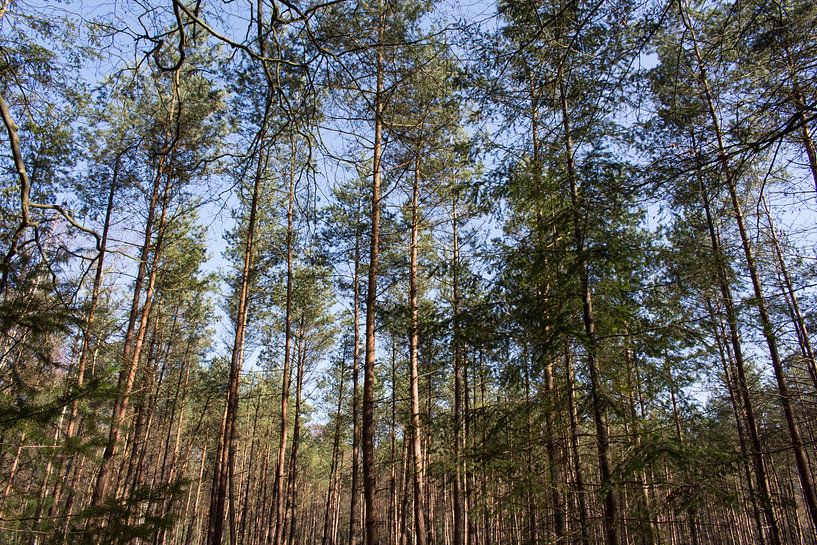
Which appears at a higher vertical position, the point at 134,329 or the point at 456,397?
the point at 134,329

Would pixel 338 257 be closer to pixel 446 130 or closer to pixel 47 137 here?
pixel 446 130

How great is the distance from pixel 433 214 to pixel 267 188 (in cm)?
487

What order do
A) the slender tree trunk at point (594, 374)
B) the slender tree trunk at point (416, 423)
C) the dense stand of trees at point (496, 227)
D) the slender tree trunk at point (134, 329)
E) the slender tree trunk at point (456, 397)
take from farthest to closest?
1. the slender tree trunk at point (416, 423)
2. the slender tree trunk at point (456, 397)
3. the slender tree trunk at point (134, 329)
4. the slender tree trunk at point (594, 374)
5. the dense stand of trees at point (496, 227)

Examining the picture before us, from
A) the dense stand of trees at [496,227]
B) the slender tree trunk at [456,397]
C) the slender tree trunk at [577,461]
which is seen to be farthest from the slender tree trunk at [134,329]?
the slender tree trunk at [577,461]

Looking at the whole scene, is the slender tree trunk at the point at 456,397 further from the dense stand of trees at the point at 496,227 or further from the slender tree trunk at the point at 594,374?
the slender tree trunk at the point at 594,374

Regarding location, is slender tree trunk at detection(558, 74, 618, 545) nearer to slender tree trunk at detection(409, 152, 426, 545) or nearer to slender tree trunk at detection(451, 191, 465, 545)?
slender tree trunk at detection(451, 191, 465, 545)

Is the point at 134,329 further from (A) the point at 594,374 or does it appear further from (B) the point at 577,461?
(A) the point at 594,374

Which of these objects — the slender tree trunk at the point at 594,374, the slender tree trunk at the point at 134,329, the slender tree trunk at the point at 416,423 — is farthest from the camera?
the slender tree trunk at the point at 416,423

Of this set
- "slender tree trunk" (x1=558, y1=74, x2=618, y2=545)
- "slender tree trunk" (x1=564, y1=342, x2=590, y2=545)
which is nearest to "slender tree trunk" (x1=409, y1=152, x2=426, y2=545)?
"slender tree trunk" (x1=564, y1=342, x2=590, y2=545)

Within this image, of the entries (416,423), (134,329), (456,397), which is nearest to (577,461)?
(416,423)

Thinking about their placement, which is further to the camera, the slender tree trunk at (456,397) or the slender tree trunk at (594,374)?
the slender tree trunk at (456,397)

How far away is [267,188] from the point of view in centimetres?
1223

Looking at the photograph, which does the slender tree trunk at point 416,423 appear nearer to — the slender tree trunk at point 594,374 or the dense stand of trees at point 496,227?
the dense stand of trees at point 496,227

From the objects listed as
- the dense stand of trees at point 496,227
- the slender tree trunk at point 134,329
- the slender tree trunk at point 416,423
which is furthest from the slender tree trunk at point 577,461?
the slender tree trunk at point 134,329
